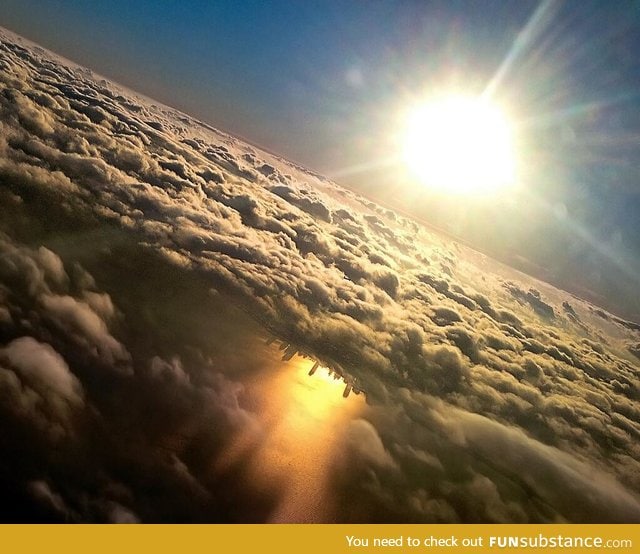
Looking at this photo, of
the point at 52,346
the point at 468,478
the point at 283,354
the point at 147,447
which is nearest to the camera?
the point at 147,447

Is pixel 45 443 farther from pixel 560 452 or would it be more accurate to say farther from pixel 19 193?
→ pixel 560 452

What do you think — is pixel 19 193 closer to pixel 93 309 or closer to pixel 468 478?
pixel 93 309

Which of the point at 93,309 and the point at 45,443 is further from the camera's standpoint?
the point at 93,309

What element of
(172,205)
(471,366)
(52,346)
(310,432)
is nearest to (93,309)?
(52,346)

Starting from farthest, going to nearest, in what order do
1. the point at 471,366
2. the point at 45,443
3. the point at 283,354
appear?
1. the point at 471,366
2. the point at 283,354
3. the point at 45,443
